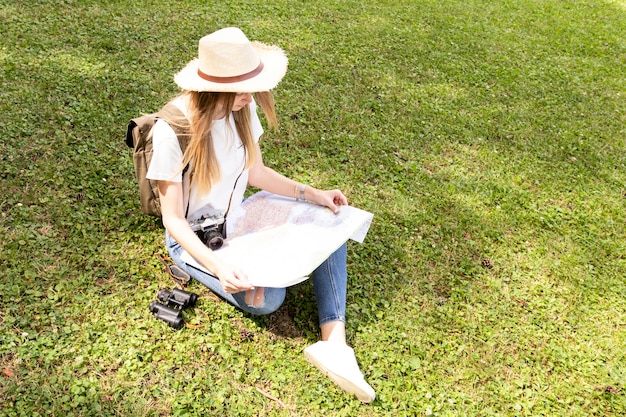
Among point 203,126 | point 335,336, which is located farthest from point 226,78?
point 335,336

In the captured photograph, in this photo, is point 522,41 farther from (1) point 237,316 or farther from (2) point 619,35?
(1) point 237,316

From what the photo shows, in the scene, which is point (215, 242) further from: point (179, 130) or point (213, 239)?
point (179, 130)

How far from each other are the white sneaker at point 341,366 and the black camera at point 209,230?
2.77 feet

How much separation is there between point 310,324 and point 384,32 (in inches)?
214

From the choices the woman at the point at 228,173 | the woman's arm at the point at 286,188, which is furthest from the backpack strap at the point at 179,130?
the woman's arm at the point at 286,188

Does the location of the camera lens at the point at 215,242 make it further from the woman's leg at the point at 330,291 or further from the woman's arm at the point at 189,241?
the woman's leg at the point at 330,291

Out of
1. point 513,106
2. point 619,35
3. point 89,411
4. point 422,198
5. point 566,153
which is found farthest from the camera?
point 619,35

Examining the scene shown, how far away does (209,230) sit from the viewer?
10.5 feet

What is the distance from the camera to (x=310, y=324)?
354 cm

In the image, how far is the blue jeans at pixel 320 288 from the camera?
3291 millimetres

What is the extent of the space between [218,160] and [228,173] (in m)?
0.13

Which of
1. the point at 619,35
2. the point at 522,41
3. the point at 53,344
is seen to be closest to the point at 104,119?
the point at 53,344

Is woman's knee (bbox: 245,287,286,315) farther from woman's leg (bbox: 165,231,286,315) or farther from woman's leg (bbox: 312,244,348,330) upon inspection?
woman's leg (bbox: 312,244,348,330)

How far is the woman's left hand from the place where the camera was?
3.51 m
